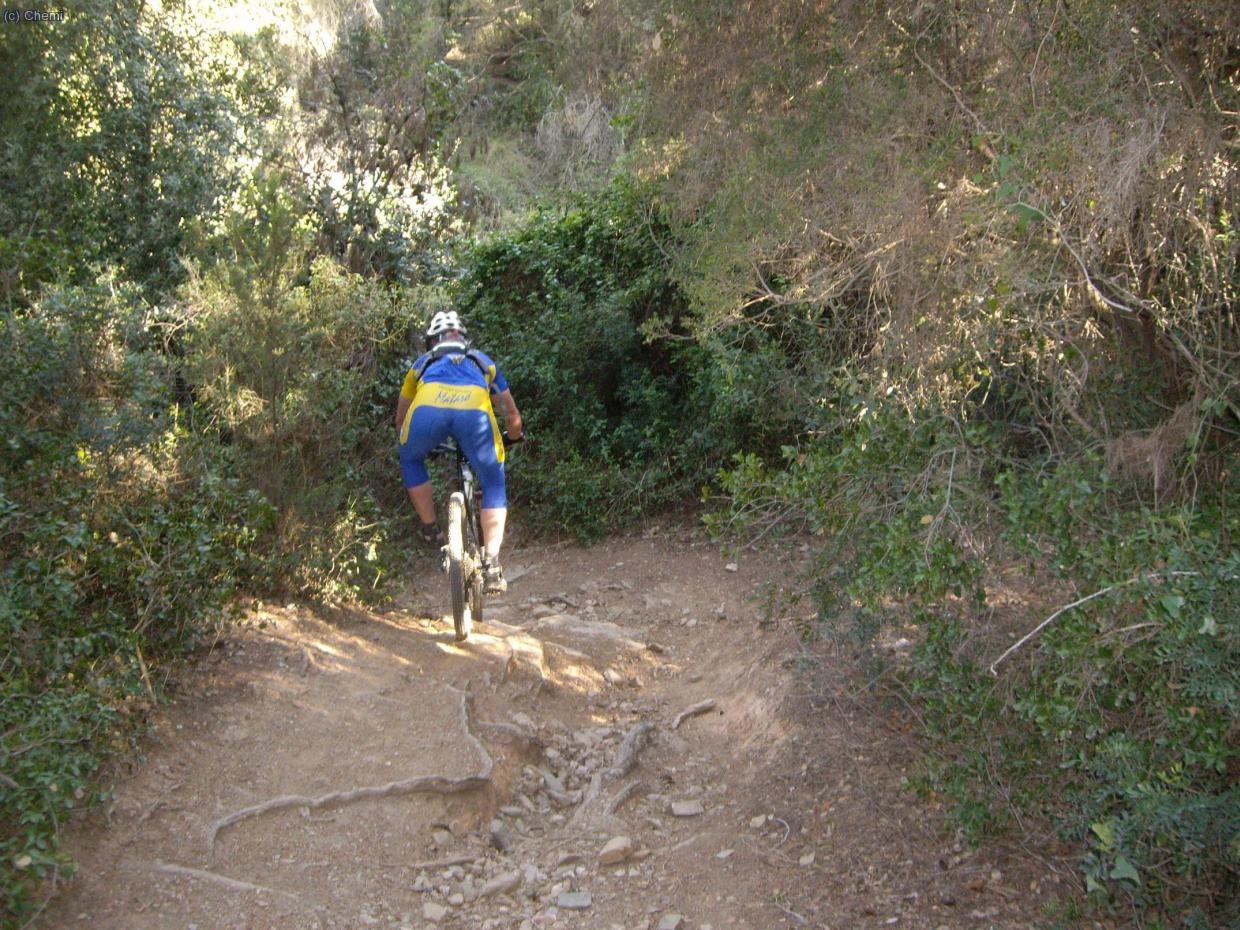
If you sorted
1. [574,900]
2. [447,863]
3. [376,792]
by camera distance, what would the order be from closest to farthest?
1. [574,900]
2. [447,863]
3. [376,792]

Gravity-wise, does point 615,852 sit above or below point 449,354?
below

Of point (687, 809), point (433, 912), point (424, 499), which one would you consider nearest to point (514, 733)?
point (687, 809)

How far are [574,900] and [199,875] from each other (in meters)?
1.47

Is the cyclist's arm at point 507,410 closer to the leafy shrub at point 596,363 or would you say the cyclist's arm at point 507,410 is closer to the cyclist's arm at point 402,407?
the cyclist's arm at point 402,407

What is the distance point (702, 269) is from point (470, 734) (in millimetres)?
3493

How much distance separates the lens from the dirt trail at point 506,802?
4.54 m

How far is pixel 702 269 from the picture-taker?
25.4ft

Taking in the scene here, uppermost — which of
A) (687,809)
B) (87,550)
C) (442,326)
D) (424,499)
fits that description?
(442,326)

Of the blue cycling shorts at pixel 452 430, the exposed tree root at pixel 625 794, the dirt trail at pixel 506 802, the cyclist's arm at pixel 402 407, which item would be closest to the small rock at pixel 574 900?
the dirt trail at pixel 506 802

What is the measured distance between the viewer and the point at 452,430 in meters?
7.12

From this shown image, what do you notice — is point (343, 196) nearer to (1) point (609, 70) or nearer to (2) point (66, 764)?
(1) point (609, 70)

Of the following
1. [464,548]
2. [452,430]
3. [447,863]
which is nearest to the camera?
[447,863]

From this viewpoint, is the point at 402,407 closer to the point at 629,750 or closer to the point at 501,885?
the point at 629,750

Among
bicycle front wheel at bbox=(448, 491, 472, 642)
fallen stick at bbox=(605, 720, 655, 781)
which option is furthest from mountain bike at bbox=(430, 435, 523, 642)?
fallen stick at bbox=(605, 720, 655, 781)
